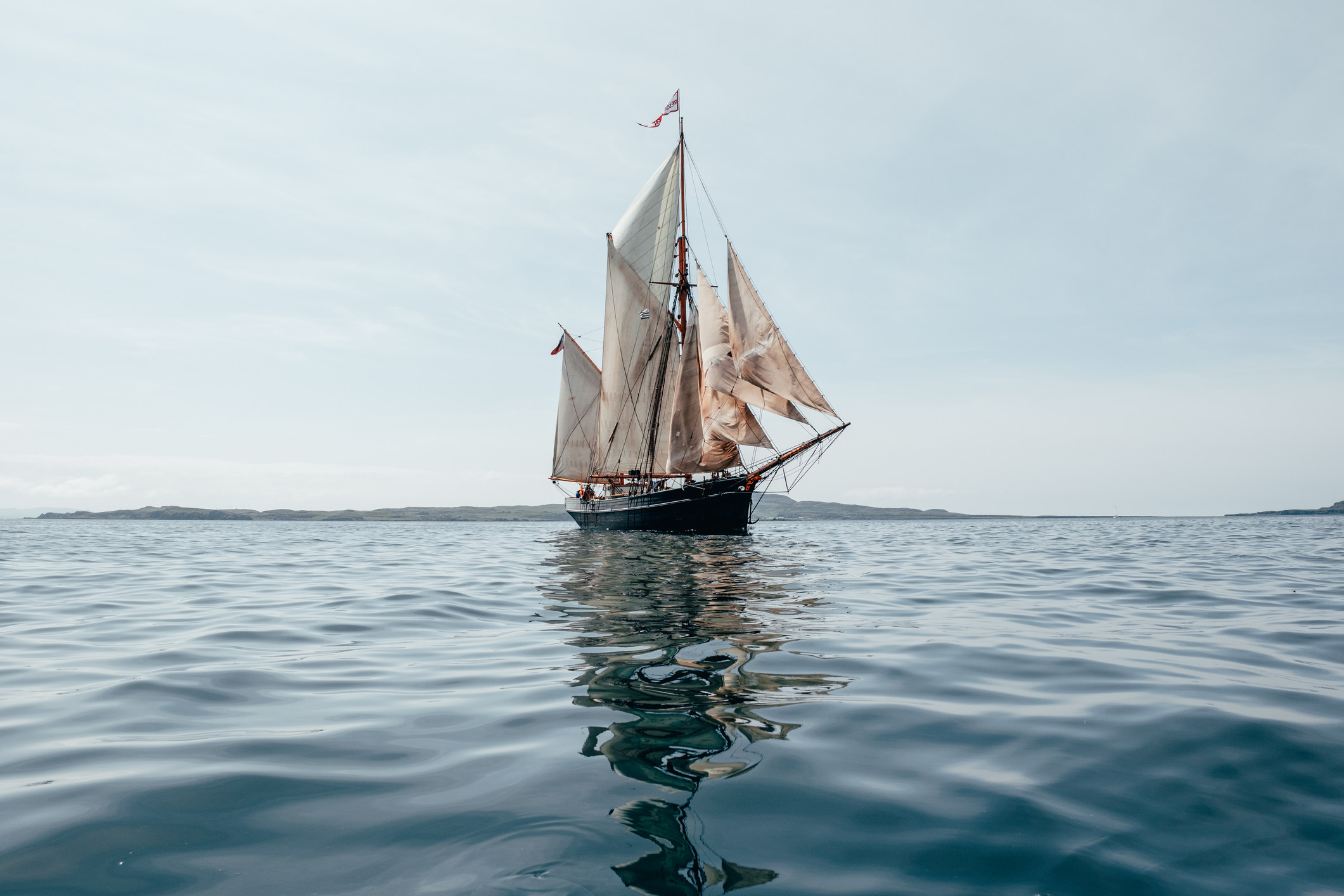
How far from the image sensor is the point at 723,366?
139 feet

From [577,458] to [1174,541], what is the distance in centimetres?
4060

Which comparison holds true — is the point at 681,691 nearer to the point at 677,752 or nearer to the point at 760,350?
the point at 677,752

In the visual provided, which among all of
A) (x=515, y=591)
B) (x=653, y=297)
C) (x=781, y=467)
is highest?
(x=653, y=297)

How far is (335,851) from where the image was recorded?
10.1 ft

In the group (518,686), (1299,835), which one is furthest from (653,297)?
(1299,835)

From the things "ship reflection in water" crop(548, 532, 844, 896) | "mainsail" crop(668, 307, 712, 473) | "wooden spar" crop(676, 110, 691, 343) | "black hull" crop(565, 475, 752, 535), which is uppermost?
"wooden spar" crop(676, 110, 691, 343)

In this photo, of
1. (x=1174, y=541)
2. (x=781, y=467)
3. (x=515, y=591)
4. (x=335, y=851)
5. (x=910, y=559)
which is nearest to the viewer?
(x=335, y=851)

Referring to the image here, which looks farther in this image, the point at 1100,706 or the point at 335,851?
the point at 1100,706

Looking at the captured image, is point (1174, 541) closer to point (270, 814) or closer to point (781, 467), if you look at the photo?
point (781, 467)

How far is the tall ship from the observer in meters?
41.3

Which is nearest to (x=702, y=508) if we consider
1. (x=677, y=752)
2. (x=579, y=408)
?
(x=579, y=408)

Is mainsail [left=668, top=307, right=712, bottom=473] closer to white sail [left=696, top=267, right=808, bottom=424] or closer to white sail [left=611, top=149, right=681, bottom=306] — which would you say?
white sail [left=696, top=267, right=808, bottom=424]

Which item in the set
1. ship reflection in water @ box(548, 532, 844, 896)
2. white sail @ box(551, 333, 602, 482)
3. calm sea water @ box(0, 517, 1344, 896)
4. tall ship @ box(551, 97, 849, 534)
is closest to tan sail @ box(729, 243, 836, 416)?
tall ship @ box(551, 97, 849, 534)

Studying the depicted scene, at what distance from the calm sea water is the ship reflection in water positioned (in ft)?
0.10
